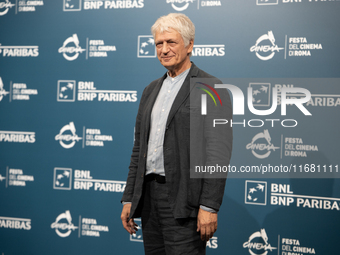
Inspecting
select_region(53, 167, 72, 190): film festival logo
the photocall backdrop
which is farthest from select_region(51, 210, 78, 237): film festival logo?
select_region(53, 167, 72, 190): film festival logo

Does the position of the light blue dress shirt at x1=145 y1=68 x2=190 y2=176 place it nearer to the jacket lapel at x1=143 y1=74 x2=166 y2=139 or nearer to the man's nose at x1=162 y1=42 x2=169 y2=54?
the jacket lapel at x1=143 y1=74 x2=166 y2=139

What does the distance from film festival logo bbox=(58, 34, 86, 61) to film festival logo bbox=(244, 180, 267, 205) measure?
1.99 m

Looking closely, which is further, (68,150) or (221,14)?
(68,150)

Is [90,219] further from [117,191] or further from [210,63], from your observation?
[210,63]

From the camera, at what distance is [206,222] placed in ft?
5.04

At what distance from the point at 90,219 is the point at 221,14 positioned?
7.31 feet

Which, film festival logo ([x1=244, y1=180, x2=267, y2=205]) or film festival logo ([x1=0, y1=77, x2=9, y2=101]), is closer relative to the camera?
film festival logo ([x1=244, y1=180, x2=267, y2=205])

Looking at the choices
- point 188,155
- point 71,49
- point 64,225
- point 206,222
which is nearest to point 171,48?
point 188,155

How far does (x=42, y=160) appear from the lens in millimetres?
3225

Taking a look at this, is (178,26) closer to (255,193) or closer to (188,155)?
(188,155)

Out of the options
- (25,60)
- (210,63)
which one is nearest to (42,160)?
(25,60)

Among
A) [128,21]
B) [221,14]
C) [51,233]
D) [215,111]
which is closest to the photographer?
[215,111]

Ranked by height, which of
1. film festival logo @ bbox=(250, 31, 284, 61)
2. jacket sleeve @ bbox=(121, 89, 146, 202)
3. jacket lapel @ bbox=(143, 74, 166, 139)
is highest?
film festival logo @ bbox=(250, 31, 284, 61)

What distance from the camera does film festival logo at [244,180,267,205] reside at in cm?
274
